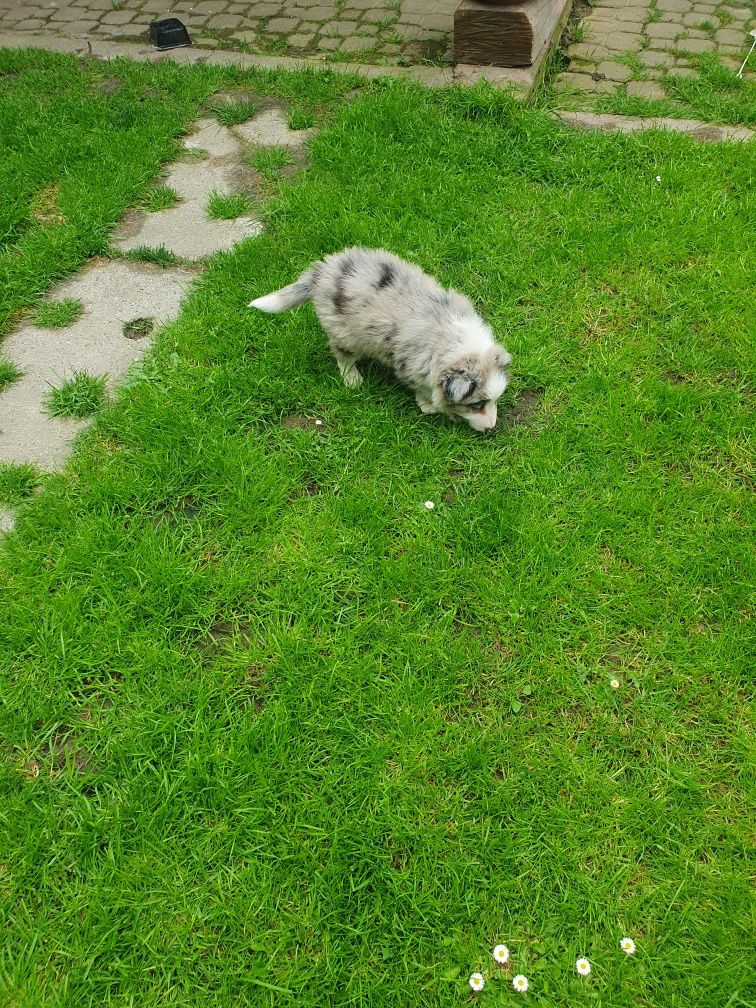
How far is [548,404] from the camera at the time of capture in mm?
3734

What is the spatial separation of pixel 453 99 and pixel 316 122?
3.67 ft

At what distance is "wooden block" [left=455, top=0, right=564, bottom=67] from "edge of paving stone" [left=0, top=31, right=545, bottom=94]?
8cm

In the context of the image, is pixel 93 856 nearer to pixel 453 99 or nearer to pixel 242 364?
pixel 242 364

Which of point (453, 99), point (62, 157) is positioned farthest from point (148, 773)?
point (453, 99)

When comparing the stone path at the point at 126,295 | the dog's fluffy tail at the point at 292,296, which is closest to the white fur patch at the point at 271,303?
the dog's fluffy tail at the point at 292,296

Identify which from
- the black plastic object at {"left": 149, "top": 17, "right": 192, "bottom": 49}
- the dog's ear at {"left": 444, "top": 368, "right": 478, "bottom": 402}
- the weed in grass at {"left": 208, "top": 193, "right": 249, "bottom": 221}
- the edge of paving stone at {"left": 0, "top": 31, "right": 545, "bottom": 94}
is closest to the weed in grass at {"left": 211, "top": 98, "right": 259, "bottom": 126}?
the edge of paving stone at {"left": 0, "top": 31, "right": 545, "bottom": 94}

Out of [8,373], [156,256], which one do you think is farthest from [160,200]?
[8,373]

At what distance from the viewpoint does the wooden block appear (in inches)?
212

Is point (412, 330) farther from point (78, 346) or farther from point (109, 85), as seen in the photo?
point (109, 85)

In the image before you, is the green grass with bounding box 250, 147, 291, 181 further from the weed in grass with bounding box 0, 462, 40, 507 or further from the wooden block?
the weed in grass with bounding box 0, 462, 40, 507

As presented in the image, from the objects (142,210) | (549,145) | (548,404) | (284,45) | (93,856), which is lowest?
(93,856)

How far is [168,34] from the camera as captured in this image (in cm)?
662

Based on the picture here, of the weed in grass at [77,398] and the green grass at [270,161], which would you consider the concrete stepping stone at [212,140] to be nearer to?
the green grass at [270,161]

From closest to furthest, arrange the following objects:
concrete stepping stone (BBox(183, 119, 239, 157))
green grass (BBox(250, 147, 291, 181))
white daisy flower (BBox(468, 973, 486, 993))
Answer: white daisy flower (BBox(468, 973, 486, 993)) → green grass (BBox(250, 147, 291, 181)) → concrete stepping stone (BBox(183, 119, 239, 157))
